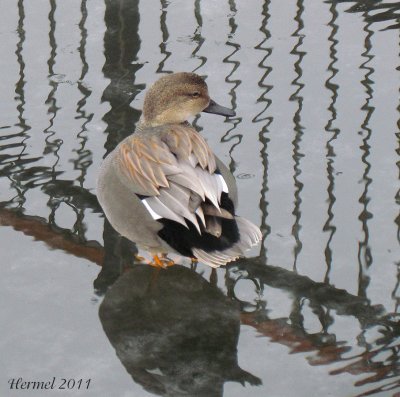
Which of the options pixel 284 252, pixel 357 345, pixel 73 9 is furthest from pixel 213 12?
pixel 357 345

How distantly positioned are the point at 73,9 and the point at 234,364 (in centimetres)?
418

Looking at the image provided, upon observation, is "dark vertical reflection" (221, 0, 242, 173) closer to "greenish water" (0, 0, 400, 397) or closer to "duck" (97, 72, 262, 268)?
"greenish water" (0, 0, 400, 397)

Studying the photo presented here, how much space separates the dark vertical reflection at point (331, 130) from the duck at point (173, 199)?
1.65 ft

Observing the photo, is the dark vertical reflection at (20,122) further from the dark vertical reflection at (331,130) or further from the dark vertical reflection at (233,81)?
the dark vertical reflection at (331,130)

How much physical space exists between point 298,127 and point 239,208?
980 mm

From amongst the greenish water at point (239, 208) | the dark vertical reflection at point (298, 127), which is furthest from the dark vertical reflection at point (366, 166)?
the dark vertical reflection at point (298, 127)

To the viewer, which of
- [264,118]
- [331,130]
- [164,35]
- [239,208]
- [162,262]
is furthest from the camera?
[164,35]

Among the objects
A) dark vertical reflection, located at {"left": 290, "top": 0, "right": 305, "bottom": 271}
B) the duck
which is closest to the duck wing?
the duck

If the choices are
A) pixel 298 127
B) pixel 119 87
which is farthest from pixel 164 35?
pixel 298 127

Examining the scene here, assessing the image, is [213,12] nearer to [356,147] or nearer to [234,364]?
[356,147]

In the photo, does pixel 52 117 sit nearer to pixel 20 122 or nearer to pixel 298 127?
pixel 20 122

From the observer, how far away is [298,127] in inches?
249

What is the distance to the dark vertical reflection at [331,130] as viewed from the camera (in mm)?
5300

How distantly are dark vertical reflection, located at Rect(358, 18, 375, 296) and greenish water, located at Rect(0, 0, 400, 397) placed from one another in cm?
1
